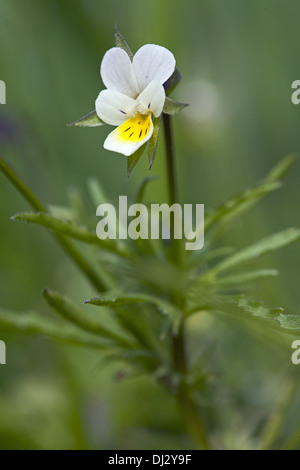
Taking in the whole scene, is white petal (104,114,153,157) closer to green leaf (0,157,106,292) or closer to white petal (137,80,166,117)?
white petal (137,80,166,117)

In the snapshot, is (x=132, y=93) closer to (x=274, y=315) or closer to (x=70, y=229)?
(x=70, y=229)

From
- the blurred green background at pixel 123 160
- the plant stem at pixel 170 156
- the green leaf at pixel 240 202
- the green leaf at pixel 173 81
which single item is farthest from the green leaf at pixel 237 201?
the blurred green background at pixel 123 160

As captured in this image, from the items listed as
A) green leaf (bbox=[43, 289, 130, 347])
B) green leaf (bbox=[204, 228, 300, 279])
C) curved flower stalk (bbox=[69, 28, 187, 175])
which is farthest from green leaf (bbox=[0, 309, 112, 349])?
curved flower stalk (bbox=[69, 28, 187, 175])

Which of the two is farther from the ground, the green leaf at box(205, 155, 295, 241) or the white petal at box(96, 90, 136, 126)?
the green leaf at box(205, 155, 295, 241)

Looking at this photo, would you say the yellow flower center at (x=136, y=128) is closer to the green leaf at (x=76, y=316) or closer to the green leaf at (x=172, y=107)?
the green leaf at (x=172, y=107)
